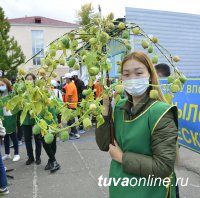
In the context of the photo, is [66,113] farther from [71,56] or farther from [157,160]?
[157,160]

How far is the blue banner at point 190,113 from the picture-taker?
3.75 m

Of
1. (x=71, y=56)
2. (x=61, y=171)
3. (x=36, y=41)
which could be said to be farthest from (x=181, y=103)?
(x=36, y=41)

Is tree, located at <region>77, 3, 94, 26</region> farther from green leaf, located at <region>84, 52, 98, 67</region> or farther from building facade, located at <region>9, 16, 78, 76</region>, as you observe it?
building facade, located at <region>9, 16, 78, 76</region>

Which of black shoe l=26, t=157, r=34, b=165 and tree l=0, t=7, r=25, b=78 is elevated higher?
tree l=0, t=7, r=25, b=78

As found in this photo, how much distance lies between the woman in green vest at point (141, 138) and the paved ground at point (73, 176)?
2.38 m

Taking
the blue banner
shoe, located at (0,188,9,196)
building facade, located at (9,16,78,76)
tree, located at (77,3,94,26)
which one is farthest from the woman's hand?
building facade, located at (9,16,78,76)

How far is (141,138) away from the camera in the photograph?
155 cm

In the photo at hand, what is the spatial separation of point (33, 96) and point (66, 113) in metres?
0.21

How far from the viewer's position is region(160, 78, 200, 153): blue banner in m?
3.75

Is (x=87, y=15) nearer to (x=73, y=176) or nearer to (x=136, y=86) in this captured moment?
(x=136, y=86)

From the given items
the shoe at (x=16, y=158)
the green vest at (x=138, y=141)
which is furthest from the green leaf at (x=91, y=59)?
the shoe at (x=16, y=158)

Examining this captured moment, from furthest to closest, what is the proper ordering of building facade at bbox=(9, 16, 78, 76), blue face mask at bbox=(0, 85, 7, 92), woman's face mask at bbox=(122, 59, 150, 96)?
building facade at bbox=(9, 16, 78, 76), blue face mask at bbox=(0, 85, 7, 92), woman's face mask at bbox=(122, 59, 150, 96)

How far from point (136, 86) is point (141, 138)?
0.28 metres

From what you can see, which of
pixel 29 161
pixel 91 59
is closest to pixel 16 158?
pixel 29 161
